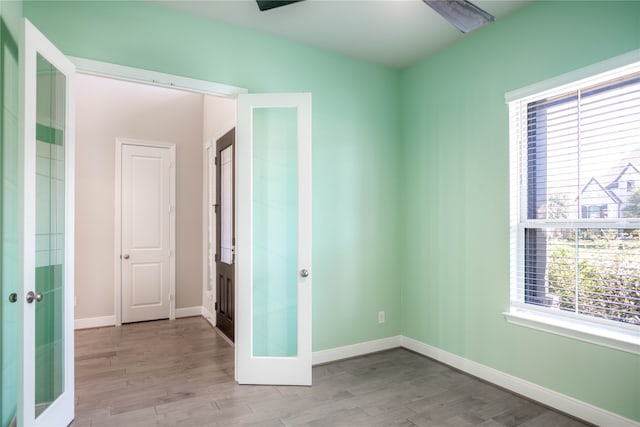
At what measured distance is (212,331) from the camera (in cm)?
452

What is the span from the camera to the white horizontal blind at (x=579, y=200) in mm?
2293

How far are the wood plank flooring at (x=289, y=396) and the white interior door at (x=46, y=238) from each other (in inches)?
17.8

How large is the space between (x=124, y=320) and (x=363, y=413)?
3.71m

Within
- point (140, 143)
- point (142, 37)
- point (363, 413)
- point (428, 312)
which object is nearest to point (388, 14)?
point (142, 37)

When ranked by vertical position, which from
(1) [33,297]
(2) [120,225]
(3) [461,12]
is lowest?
(1) [33,297]

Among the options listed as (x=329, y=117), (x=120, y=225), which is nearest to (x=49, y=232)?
(x=329, y=117)

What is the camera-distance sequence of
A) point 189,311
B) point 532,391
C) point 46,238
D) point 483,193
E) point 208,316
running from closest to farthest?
1. point 46,238
2. point 532,391
3. point 483,193
4. point 208,316
5. point 189,311

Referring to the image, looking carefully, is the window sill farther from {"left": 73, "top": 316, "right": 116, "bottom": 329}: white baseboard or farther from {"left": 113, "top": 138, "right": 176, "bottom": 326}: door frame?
{"left": 73, "top": 316, "right": 116, "bottom": 329}: white baseboard

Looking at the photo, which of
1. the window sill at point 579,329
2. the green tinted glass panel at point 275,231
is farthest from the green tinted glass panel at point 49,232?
the window sill at point 579,329

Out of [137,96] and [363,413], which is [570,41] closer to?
[363,413]

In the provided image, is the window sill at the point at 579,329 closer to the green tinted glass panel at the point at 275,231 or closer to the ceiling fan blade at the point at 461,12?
the green tinted glass panel at the point at 275,231

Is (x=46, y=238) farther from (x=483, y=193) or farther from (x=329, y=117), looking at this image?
(x=483, y=193)

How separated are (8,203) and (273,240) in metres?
1.73

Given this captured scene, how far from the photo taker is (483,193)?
312cm
